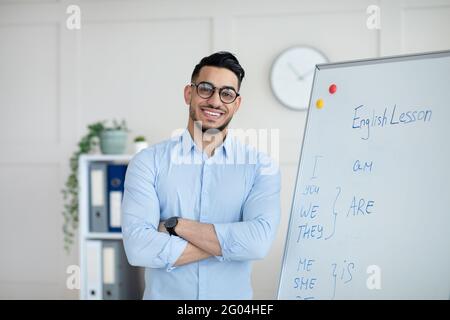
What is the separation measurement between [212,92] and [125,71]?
2.01 metres

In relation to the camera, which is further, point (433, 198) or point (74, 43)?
point (74, 43)

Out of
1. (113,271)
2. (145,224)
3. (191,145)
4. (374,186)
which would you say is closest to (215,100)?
(191,145)

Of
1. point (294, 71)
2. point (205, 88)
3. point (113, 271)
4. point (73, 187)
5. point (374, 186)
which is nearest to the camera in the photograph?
point (374, 186)

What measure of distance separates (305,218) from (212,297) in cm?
38

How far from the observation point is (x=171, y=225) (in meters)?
1.72

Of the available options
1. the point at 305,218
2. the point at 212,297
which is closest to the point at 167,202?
the point at 212,297

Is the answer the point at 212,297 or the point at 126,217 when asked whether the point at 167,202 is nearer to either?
the point at 126,217

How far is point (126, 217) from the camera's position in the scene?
5.81 ft

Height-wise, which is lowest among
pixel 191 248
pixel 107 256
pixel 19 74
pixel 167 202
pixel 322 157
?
pixel 107 256

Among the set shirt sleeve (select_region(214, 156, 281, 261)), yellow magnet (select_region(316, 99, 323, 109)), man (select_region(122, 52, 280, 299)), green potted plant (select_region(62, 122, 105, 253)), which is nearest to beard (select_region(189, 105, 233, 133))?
man (select_region(122, 52, 280, 299))

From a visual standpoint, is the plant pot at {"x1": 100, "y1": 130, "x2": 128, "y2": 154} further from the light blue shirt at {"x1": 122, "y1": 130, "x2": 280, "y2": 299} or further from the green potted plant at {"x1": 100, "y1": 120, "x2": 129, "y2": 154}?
the light blue shirt at {"x1": 122, "y1": 130, "x2": 280, "y2": 299}

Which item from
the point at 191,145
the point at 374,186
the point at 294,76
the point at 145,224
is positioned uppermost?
the point at 294,76

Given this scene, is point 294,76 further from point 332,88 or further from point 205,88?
point 205,88

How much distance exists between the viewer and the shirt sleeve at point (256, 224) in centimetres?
172
